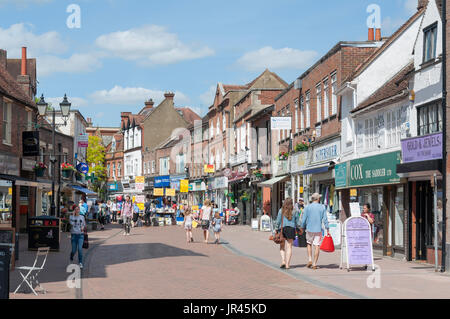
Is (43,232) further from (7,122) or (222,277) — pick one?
(7,122)

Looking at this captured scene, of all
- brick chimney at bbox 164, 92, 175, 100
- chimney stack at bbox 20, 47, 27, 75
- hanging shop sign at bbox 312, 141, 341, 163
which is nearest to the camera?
hanging shop sign at bbox 312, 141, 341, 163

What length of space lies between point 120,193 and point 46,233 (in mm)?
67714

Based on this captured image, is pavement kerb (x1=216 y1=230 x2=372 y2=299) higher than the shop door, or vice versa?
the shop door

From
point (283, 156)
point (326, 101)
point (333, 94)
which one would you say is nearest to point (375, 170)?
point (333, 94)

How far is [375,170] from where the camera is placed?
72.3 feet

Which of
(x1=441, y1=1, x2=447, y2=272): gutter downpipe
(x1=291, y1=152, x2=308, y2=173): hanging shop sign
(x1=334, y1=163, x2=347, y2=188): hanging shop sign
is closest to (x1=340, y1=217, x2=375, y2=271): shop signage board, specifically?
(x1=441, y1=1, x2=447, y2=272): gutter downpipe

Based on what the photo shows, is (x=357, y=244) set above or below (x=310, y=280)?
above

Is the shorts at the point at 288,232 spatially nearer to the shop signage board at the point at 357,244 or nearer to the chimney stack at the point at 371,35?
the shop signage board at the point at 357,244

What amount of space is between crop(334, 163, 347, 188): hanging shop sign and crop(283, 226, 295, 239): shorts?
9.17 meters

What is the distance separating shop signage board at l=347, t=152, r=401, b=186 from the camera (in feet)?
66.8

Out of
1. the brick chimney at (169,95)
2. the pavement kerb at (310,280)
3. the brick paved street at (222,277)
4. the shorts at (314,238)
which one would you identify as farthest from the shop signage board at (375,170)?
the brick chimney at (169,95)

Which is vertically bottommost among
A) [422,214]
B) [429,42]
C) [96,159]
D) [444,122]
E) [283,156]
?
[422,214]

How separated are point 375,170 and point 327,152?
23.3 feet

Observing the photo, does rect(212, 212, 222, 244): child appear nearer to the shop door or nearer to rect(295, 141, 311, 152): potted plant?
rect(295, 141, 311, 152): potted plant
